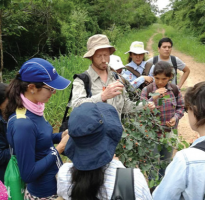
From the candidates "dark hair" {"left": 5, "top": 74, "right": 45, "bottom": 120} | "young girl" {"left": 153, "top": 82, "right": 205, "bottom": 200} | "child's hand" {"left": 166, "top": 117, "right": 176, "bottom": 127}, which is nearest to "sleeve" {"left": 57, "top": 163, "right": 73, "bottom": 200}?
"young girl" {"left": 153, "top": 82, "right": 205, "bottom": 200}

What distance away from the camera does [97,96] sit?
185 cm

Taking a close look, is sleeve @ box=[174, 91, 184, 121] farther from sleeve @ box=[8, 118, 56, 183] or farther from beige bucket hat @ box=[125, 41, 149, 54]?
sleeve @ box=[8, 118, 56, 183]

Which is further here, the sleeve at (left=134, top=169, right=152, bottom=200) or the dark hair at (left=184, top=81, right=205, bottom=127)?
the dark hair at (left=184, top=81, right=205, bottom=127)

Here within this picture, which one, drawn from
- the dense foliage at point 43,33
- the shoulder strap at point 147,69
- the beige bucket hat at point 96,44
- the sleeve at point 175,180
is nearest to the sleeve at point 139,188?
the sleeve at point 175,180

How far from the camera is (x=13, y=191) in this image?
1.48 meters

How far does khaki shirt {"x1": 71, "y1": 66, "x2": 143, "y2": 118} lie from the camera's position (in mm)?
1924

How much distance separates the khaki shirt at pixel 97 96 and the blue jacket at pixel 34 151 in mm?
467

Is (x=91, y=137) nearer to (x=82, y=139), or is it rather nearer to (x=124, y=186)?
(x=82, y=139)

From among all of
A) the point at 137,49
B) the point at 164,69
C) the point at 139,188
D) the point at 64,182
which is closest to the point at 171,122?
the point at 164,69

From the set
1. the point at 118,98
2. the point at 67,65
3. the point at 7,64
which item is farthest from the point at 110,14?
the point at 118,98

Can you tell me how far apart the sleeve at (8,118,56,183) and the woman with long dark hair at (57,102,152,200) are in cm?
40

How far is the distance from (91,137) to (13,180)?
799mm

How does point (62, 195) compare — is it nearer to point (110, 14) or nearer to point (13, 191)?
point (13, 191)

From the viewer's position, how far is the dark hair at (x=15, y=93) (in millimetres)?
1468
